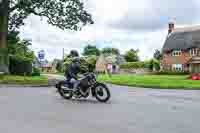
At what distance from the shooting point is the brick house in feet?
243

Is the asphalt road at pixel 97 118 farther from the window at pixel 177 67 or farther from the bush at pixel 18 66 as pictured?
the window at pixel 177 67

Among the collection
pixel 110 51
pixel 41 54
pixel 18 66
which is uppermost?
pixel 110 51

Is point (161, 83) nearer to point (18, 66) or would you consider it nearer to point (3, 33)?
point (3, 33)

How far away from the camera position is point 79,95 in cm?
1457

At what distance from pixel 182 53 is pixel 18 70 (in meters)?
43.1

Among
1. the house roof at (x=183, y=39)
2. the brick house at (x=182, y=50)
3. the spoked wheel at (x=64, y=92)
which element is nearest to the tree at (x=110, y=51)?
the brick house at (x=182, y=50)

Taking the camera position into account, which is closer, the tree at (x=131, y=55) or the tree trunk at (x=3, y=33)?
the tree trunk at (x=3, y=33)

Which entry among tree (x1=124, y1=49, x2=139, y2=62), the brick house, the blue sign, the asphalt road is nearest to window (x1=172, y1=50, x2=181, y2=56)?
the brick house

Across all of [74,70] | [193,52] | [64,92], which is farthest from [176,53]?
[74,70]

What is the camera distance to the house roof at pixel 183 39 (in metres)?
75.1

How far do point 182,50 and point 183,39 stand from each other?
2.38 m

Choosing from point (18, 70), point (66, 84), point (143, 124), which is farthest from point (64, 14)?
point (143, 124)

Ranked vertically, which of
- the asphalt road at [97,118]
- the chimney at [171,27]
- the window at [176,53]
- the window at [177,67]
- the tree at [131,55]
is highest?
the chimney at [171,27]

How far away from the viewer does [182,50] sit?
249 ft
